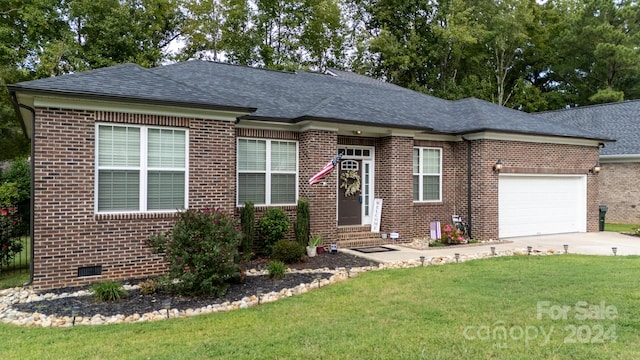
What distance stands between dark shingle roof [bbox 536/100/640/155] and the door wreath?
1203 cm

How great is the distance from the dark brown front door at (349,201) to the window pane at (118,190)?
5805mm

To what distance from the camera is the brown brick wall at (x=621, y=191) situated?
17.3m

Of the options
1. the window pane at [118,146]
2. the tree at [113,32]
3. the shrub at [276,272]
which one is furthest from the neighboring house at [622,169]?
the tree at [113,32]

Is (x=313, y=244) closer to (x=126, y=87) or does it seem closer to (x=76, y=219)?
(x=76, y=219)

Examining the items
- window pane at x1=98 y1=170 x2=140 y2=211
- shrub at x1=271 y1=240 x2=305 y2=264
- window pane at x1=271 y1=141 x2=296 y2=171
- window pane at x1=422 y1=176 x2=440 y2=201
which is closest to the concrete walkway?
shrub at x1=271 y1=240 x2=305 y2=264

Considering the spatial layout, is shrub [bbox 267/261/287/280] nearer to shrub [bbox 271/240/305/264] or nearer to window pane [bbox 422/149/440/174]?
shrub [bbox 271/240/305/264]

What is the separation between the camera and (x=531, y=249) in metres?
10.6

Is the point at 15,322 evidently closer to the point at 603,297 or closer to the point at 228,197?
the point at 228,197

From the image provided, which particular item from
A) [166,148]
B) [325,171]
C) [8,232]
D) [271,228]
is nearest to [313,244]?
[271,228]

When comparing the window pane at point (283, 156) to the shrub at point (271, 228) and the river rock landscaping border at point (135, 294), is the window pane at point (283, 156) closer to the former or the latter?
the shrub at point (271, 228)

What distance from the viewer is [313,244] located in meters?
9.70

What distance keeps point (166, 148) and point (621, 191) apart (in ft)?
63.8

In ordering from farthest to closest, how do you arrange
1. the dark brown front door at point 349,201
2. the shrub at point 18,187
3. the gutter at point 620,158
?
the gutter at point 620,158, the shrub at point 18,187, the dark brown front door at point 349,201

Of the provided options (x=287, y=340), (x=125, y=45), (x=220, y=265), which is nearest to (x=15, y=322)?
(x=220, y=265)
